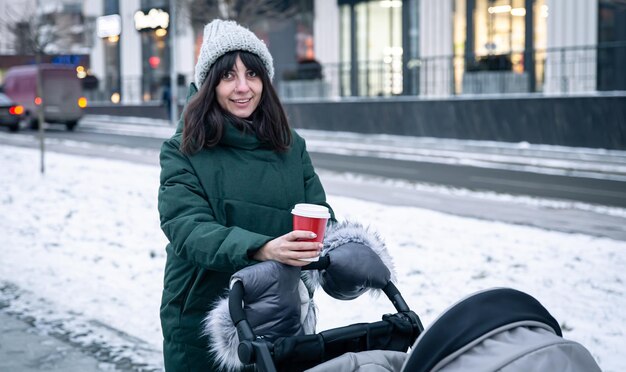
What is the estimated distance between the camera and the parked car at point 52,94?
31703 millimetres

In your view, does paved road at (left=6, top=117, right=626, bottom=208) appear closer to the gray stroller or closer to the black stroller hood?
the gray stroller

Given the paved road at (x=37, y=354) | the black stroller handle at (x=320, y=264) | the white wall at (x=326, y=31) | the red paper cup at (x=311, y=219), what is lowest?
the paved road at (x=37, y=354)

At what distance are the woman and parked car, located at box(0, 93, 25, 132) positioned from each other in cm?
2910

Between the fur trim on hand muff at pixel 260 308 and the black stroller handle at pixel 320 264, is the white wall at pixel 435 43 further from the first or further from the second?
the fur trim on hand muff at pixel 260 308

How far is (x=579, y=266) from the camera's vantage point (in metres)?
7.55

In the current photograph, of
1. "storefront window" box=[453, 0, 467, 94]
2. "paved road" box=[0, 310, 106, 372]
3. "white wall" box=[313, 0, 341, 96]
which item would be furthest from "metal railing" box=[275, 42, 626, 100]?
"paved road" box=[0, 310, 106, 372]

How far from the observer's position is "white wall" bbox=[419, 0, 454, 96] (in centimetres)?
2644

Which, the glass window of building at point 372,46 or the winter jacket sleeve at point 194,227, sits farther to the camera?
the glass window of building at point 372,46

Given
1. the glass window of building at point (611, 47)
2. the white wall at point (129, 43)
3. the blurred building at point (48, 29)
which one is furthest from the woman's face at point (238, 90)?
the white wall at point (129, 43)

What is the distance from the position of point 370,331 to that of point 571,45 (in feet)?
74.0

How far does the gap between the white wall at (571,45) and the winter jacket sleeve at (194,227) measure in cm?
2053

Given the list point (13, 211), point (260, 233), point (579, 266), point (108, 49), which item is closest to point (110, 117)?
point (108, 49)

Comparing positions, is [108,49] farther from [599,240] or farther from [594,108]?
[599,240]

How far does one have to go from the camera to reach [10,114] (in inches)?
1187
